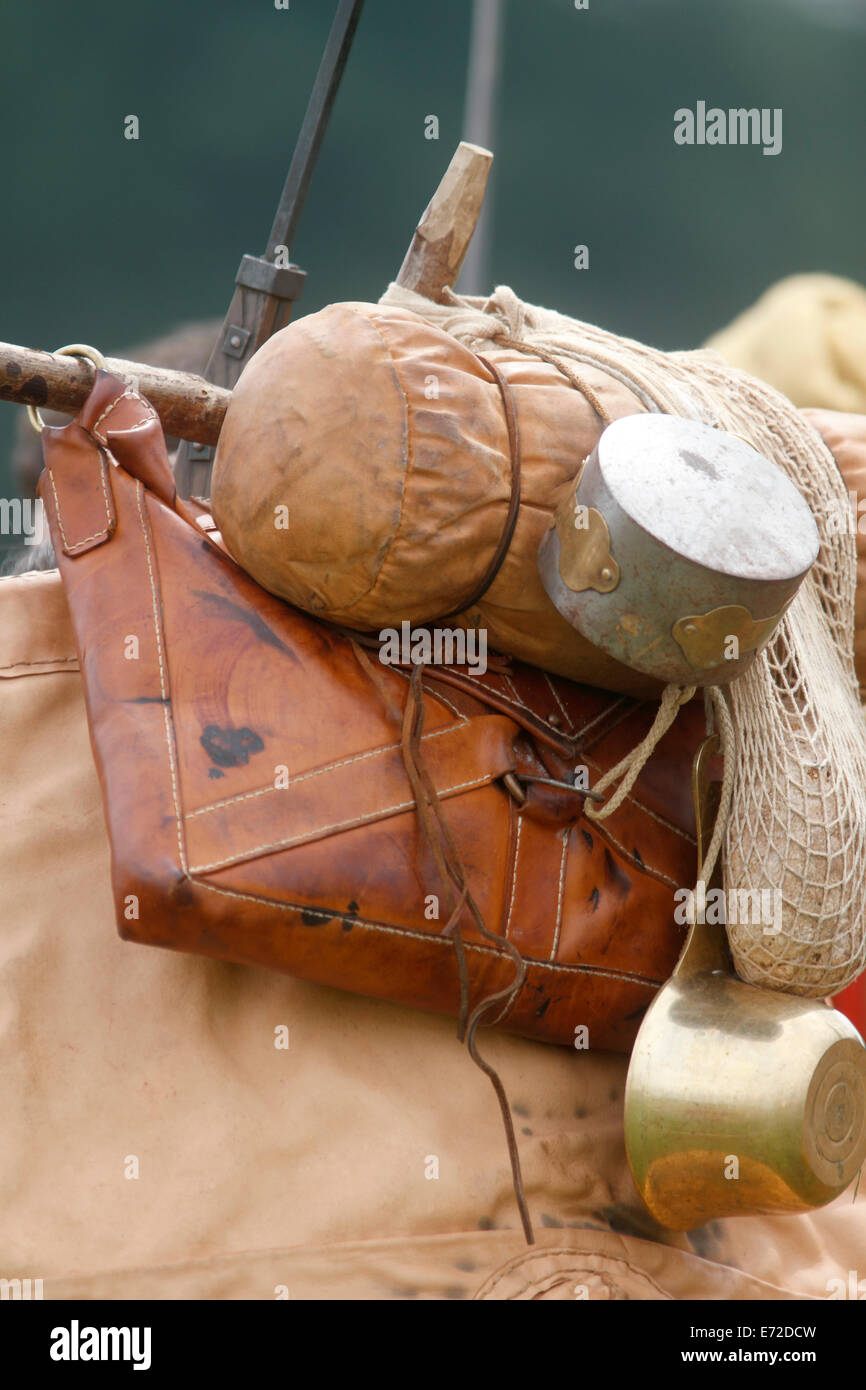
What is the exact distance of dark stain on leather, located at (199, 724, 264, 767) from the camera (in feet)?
2.99

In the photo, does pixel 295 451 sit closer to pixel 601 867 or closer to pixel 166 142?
pixel 601 867

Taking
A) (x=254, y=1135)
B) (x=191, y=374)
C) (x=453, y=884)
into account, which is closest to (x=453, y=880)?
(x=453, y=884)

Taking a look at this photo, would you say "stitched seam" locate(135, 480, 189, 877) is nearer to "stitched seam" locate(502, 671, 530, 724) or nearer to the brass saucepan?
"stitched seam" locate(502, 671, 530, 724)

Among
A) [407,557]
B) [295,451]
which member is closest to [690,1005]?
[407,557]

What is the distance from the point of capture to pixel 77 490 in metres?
1.03

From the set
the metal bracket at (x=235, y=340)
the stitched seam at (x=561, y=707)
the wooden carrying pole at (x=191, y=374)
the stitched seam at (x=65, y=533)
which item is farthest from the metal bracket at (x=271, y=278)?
the stitched seam at (x=561, y=707)

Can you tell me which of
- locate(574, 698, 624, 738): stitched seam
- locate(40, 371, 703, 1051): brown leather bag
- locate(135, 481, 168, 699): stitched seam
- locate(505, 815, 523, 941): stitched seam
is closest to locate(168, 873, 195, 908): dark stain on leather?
locate(40, 371, 703, 1051): brown leather bag

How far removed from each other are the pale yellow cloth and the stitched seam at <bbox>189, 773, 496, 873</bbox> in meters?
1.57

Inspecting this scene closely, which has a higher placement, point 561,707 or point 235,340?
point 235,340

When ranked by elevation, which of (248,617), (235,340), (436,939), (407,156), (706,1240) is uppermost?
(407,156)

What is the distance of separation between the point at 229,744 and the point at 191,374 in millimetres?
424

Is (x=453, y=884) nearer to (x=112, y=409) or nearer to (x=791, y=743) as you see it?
(x=791, y=743)

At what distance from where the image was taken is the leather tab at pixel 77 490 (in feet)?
3.32

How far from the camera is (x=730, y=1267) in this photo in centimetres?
109
